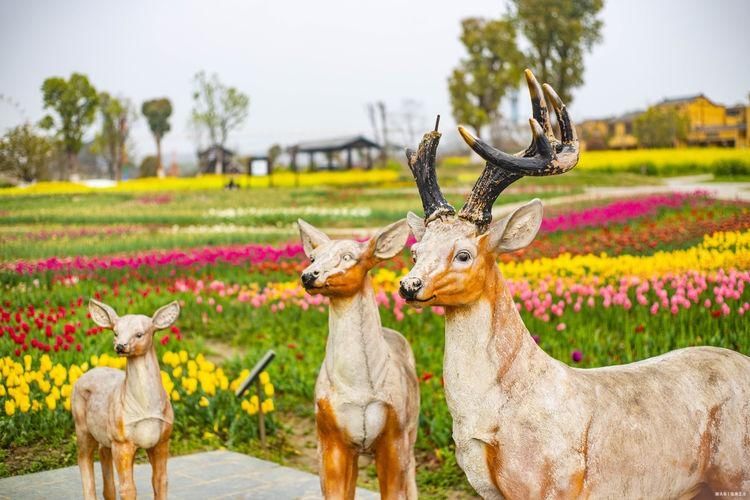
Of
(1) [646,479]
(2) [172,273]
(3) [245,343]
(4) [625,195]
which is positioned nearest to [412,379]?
(1) [646,479]

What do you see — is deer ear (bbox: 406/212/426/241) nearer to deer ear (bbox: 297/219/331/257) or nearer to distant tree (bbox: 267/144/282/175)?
deer ear (bbox: 297/219/331/257)

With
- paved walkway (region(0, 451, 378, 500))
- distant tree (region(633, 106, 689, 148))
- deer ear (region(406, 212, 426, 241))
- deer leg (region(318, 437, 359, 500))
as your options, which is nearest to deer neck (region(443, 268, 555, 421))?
deer ear (region(406, 212, 426, 241))

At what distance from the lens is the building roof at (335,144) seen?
19023 millimetres

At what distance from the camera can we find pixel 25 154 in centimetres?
1001

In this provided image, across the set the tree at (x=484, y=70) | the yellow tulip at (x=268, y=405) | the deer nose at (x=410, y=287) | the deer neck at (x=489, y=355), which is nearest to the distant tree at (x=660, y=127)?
the tree at (x=484, y=70)

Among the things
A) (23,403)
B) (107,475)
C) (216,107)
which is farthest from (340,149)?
(107,475)

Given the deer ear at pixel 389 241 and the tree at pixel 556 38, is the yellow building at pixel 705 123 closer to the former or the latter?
the tree at pixel 556 38

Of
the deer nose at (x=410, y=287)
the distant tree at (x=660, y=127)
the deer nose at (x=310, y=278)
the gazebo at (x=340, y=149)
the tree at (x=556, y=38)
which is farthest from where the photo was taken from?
the gazebo at (x=340, y=149)

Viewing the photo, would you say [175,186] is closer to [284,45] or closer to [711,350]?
[284,45]

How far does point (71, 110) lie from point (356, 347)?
7784 mm

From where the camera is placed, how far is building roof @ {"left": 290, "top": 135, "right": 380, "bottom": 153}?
19023 mm

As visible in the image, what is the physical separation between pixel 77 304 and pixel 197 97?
574 centimetres

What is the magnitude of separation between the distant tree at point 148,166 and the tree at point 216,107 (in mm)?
1114

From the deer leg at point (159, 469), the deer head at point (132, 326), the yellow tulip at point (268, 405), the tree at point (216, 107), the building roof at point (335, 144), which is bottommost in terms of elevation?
the yellow tulip at point (268, 405)
